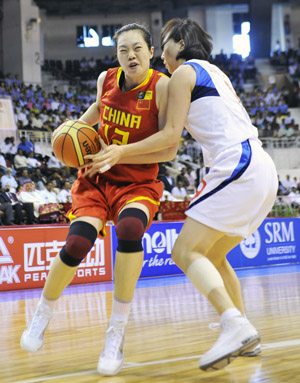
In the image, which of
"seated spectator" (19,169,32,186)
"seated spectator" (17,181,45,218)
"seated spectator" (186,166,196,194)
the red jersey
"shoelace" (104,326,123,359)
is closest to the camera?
"shoelace" (104,326,123,359)

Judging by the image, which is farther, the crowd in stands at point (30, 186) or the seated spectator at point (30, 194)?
the seated spectator at point (30, 194)

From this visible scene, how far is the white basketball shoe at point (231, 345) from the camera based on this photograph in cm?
236

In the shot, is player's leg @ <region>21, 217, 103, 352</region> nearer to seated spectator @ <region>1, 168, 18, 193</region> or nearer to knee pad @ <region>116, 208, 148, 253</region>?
knee pad @ <region>116, 208, 148, 253</region>

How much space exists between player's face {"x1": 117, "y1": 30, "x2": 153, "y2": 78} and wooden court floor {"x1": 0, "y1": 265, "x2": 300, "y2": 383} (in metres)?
1.55

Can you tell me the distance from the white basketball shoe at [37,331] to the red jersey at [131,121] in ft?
2.56

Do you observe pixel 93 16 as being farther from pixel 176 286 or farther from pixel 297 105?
pixel 176 286

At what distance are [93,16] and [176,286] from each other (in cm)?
2412

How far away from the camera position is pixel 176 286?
7.64m

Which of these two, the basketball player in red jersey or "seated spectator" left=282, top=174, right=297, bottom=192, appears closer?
the basketball player in red jersey

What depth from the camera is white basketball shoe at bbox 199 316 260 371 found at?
2.36 m

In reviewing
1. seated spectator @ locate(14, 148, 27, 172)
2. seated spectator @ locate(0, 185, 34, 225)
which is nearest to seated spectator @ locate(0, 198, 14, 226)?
seated spectator @ locate(0, 185, 34, 225)

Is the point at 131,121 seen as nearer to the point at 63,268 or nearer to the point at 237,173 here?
the point at 237,173

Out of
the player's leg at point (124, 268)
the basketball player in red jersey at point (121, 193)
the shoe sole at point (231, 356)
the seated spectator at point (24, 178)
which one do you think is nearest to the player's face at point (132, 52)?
the basketball player in red jersey at point (121, 193)

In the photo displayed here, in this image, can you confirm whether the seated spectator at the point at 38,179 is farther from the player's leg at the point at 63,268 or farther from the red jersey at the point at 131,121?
the player's leg at the point at 63,268
